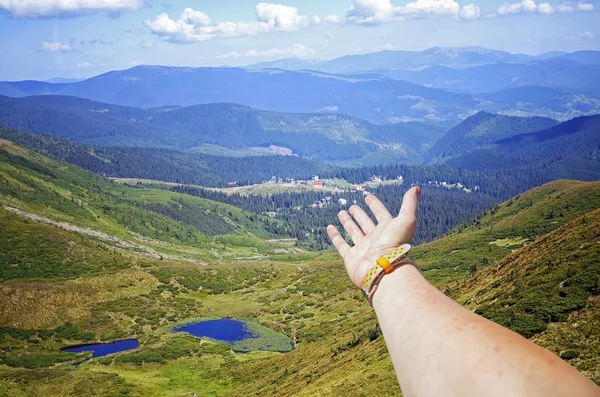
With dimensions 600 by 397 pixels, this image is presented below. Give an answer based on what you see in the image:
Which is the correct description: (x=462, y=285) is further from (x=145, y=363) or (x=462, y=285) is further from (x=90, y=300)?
(x=90, y=300)

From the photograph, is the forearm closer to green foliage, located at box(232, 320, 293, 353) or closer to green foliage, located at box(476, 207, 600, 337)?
green foliage, located at box(476, 207, 600, 337)

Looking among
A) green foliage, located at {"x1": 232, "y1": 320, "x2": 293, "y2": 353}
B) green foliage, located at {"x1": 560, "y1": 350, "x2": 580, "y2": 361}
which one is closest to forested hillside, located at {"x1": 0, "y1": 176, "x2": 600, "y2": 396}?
green foliage, located at {"x1": 560, "y1": 350, "x2": 580, "y2": 361}

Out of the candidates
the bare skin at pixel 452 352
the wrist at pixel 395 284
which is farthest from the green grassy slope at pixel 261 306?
the bare skin at pixel 452 352

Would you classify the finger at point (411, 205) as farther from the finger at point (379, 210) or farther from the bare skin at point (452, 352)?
the bare skin at point (452, 352)

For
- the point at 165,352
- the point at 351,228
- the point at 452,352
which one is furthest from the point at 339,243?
the point at 165,352

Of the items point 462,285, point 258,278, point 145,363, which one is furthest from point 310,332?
point 258,278

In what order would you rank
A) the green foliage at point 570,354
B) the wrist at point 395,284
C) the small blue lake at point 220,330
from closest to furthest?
1. the wrist at point 395,284
2. the green foliage at point 570,354
3. the small blue lake at point 220,330

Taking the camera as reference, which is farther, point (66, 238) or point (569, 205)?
point (66, 238)
